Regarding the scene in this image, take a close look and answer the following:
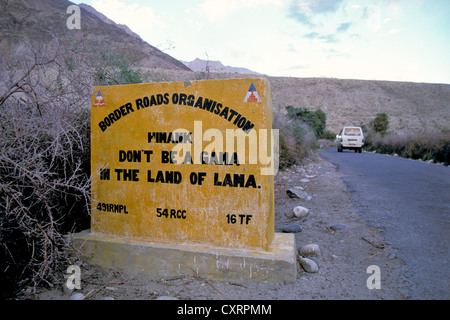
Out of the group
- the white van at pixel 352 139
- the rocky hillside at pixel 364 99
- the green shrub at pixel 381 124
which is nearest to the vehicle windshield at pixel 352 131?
the white van at pixel 352 139

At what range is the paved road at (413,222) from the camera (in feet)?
9.19

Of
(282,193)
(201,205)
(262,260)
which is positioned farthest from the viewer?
(282,193)

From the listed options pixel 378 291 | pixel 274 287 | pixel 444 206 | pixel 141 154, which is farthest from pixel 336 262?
pixel 444 206

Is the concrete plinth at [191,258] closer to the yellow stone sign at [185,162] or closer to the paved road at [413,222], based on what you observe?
the yellow stone sign at [185,162]

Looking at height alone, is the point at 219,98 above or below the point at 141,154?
above

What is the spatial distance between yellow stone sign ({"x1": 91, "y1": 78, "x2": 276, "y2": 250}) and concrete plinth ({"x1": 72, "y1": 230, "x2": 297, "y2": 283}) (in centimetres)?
11

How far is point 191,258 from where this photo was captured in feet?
10.0

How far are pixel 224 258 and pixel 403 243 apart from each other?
7.07ft

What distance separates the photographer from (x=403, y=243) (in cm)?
369

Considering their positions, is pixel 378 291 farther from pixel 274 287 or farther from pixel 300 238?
pixel 300 238

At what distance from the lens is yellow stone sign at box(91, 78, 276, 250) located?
2.99 metres

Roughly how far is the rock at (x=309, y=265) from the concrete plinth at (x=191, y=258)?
0.20 meters

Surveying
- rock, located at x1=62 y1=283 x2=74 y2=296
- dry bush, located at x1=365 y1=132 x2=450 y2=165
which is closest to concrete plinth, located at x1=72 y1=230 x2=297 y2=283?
rock, located at x1=62 y1=283 x2=74 y2=296
